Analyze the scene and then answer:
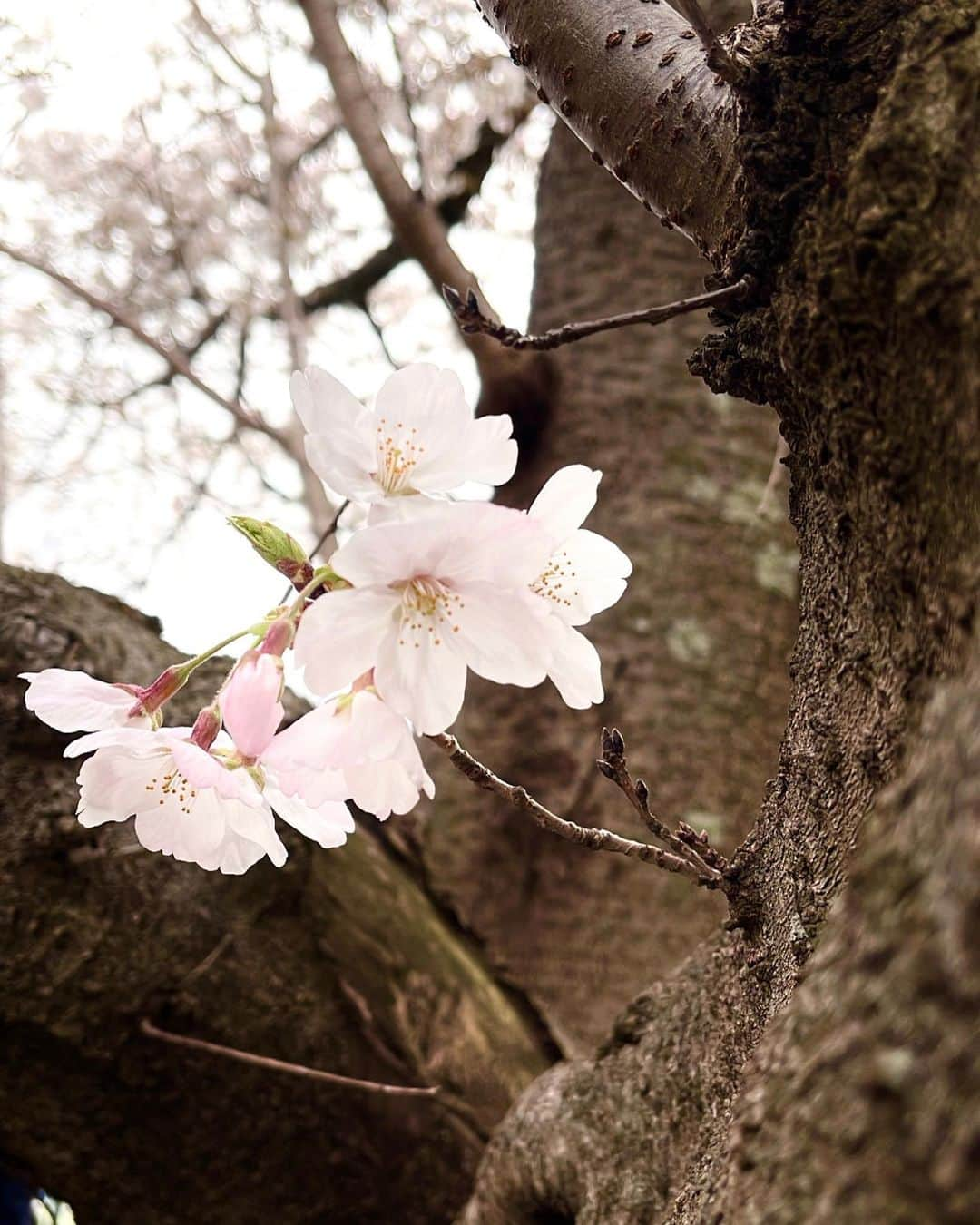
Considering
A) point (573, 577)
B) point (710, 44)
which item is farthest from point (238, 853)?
point (710, 44)

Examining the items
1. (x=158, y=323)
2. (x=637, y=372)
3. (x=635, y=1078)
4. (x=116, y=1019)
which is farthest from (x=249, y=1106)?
(x=158, y=323)

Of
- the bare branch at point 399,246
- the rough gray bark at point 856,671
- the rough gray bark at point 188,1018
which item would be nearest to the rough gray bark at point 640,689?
the rough gray bark at point 188,1018

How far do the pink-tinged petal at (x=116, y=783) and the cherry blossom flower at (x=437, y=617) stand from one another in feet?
→ 0.47

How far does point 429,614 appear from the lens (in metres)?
0.46

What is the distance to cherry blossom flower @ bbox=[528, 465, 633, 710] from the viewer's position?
1.74 feet

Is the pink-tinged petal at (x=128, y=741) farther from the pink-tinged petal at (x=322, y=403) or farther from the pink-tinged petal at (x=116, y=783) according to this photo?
the pink-tinged petal at (x=322, y=403)

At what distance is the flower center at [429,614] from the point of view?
1.51 feet

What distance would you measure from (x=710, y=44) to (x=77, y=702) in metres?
0.46

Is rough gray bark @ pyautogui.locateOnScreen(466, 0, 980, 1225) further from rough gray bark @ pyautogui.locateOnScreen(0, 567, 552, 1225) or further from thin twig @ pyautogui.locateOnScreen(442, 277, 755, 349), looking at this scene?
rough gray bark @ pyautogui.locateOnScreen(0, 567, 552, 1225)

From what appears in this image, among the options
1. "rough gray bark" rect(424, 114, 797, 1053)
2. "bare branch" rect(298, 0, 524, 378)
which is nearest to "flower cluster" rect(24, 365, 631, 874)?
"rough gray bark" rect(424, 114, 797, 1053)

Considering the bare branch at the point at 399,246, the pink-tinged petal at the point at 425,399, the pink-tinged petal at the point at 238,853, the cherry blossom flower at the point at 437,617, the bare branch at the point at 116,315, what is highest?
the bare branch at the point at 399,246

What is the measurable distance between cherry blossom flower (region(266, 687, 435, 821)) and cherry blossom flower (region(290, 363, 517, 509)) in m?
0.11

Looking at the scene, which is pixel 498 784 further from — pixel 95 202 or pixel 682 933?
pixel 95 202

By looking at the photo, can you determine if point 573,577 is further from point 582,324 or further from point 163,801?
point 163,801
